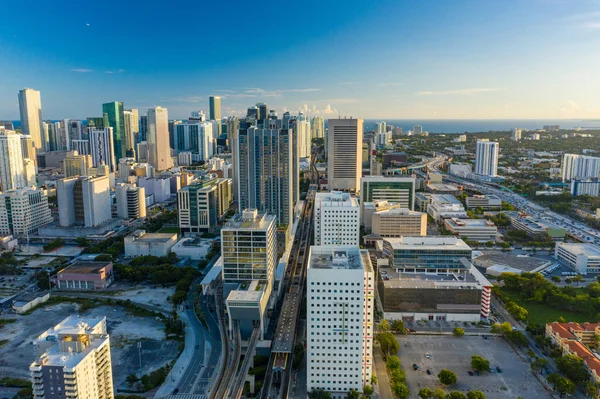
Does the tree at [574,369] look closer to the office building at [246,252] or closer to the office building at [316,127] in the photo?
the office building at [246,252]

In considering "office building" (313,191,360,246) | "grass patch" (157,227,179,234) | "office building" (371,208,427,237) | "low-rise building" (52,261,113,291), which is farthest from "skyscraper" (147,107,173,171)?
"office building" (313,191,360,246)

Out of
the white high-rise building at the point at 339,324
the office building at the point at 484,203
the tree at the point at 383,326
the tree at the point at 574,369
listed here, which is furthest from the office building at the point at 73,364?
the office building at the point at 484,203

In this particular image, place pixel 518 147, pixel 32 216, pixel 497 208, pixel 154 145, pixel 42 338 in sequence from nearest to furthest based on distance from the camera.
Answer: pixel 42 338, pixel 32 216, pixel 497 208, pixel 154 145, pixel 518 147

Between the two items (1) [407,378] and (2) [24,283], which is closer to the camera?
(1) [407,378]

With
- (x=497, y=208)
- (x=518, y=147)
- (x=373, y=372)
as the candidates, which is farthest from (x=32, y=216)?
(x=518, y=147)

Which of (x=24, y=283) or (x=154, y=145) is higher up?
(x=154, y=145)

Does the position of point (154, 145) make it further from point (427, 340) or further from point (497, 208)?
point (427, 340)

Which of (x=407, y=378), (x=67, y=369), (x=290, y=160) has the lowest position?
(x=407, y=378)
